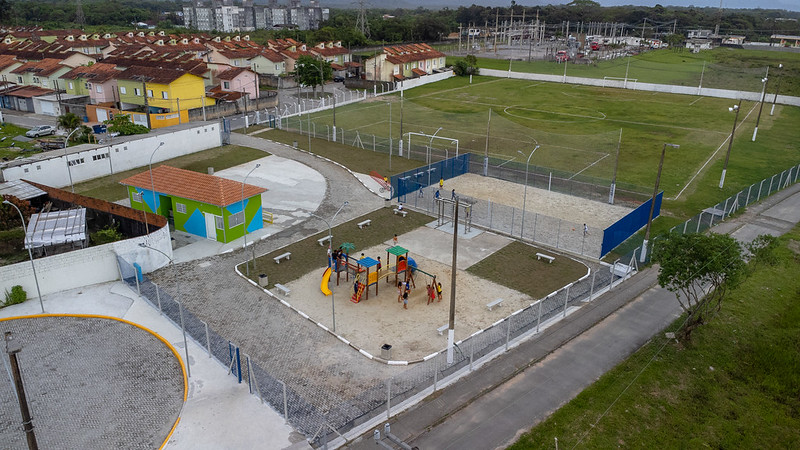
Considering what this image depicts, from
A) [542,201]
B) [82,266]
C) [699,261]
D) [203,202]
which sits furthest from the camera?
[542,201]

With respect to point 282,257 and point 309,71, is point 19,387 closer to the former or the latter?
point 282,257

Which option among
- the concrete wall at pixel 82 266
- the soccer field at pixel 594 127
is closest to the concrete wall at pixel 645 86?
the soccer field at pixel 594 127

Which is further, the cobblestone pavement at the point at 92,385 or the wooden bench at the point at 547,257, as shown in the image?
the wooden bench at the point at 547,257

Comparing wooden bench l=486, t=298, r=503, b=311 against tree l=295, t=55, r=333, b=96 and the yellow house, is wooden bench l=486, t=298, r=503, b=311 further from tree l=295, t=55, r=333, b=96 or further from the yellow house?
tree l=295, t=55, r=333, b=96

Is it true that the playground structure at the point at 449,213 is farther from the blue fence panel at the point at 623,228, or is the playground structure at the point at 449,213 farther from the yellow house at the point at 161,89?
the yellow house at the point at 161,89

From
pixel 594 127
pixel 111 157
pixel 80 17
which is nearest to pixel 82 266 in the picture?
pixel 111 157

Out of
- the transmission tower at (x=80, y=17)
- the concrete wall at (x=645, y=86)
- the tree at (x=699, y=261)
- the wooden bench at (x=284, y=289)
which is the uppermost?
the transmission tower at (x=80, y=17)

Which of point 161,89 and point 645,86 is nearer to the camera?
point 161,89
